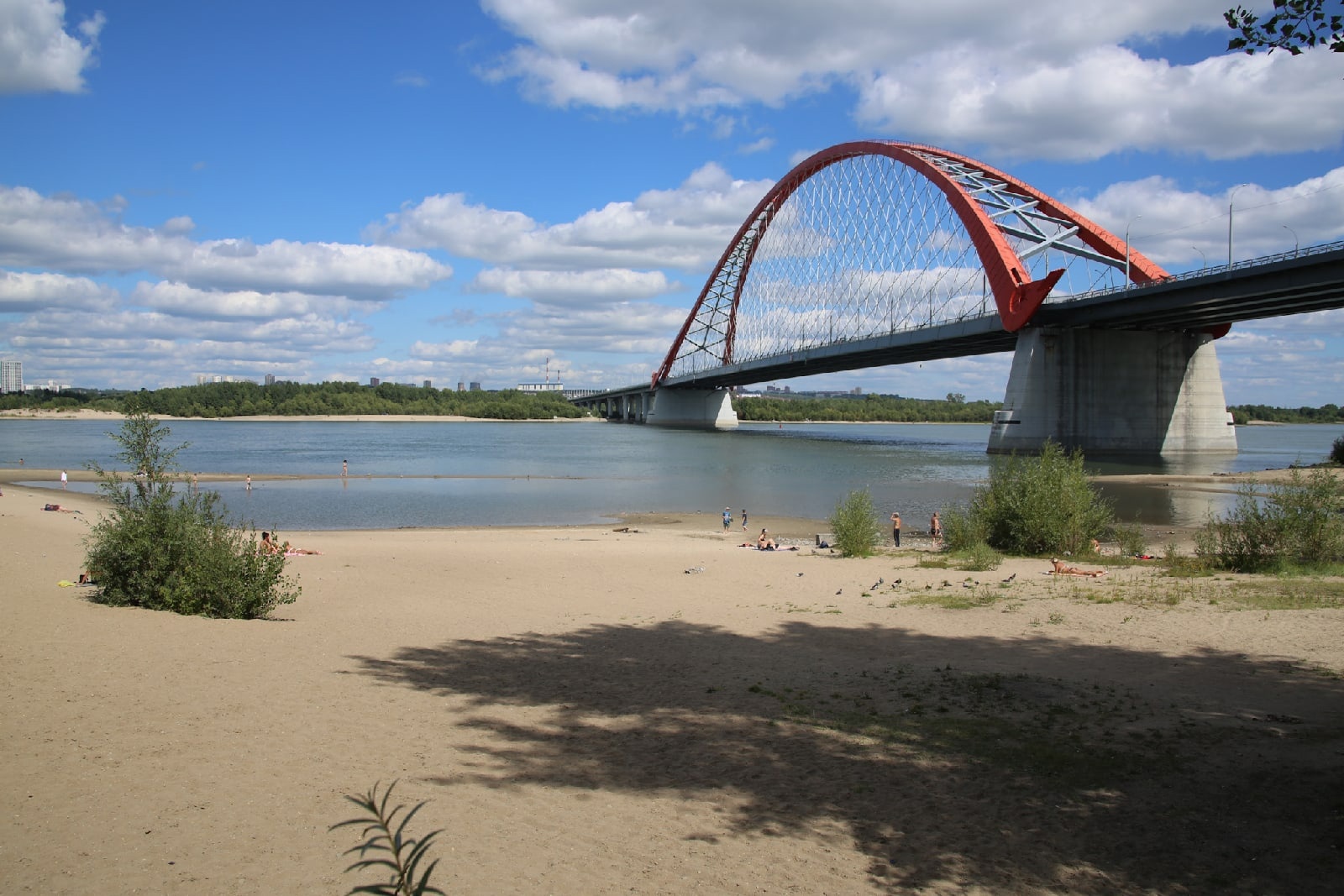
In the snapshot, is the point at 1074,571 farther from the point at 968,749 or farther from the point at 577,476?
the point at 577,476

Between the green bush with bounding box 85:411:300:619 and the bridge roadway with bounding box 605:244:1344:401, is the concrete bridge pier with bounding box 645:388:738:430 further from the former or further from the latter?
the green bush with bounding box 85:411:300:619

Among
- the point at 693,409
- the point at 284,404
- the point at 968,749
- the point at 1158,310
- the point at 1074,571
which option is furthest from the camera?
the point at 284,404

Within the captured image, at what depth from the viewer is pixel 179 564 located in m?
13.0

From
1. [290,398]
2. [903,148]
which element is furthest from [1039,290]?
[290,398]

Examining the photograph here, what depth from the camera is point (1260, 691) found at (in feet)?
28.6

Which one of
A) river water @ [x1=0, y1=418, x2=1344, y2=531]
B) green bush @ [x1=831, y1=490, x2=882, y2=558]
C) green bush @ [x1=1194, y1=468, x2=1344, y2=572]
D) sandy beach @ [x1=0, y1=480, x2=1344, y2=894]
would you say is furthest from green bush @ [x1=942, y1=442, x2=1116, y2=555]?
river water @ [x1=0, y1=418, x2=1344, y2=531]

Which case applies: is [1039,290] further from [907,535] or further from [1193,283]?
[907,535]

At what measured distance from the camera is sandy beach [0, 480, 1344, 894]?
5391 mm

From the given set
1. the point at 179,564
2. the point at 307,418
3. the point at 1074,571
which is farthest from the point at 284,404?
the point at 1074,571

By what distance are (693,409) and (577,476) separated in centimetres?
9745

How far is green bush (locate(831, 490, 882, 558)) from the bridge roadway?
36.7 m

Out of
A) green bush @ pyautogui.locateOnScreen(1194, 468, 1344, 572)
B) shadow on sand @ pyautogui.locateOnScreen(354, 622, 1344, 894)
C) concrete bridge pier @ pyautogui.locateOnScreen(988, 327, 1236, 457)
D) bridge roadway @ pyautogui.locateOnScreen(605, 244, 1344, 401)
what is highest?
bridge roadway @ pyautogui.locateOnScreen(605, 244, 1344, 401)

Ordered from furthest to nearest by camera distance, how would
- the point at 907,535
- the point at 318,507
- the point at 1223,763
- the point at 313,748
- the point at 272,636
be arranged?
the point at 318,507 → the point at 907,535 → the point at 272,636 → the point at 313,748 → the point at 1223,763

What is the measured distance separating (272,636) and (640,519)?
76.8ft
